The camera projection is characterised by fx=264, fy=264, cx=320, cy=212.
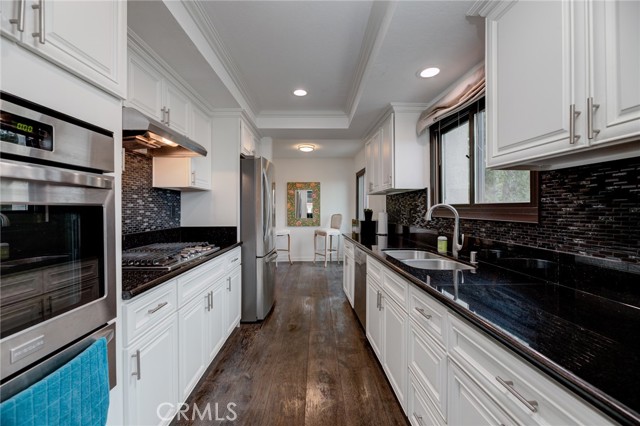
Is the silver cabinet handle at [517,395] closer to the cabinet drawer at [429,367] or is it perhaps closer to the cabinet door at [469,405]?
the cabinet door at [469,405]

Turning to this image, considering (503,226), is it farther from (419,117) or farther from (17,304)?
(17,304)

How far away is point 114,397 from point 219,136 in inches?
95.4

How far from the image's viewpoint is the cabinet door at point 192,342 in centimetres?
162

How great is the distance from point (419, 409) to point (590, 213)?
124cm

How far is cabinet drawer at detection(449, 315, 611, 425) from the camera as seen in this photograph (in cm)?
59

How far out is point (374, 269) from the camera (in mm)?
2191

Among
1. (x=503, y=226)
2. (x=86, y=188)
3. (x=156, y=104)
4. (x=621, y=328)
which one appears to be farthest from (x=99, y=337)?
(x=503, y=226)

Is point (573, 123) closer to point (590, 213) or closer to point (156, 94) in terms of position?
point (590, 213)

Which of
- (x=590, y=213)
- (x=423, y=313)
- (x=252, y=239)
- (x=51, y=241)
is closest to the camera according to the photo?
(x=51, y=241)

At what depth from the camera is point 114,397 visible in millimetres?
1086

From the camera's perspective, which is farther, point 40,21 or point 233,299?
point 233,299

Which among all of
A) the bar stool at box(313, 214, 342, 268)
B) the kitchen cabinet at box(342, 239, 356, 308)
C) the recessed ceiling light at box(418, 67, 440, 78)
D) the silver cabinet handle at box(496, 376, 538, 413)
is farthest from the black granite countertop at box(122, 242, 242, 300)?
the bar stool at box(313, 214, 342, 268)

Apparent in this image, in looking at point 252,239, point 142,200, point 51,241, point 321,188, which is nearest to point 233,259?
point 252,239

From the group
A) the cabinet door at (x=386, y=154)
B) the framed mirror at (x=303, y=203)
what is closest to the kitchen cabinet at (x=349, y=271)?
the cabinet door at (x=386, y=154)
